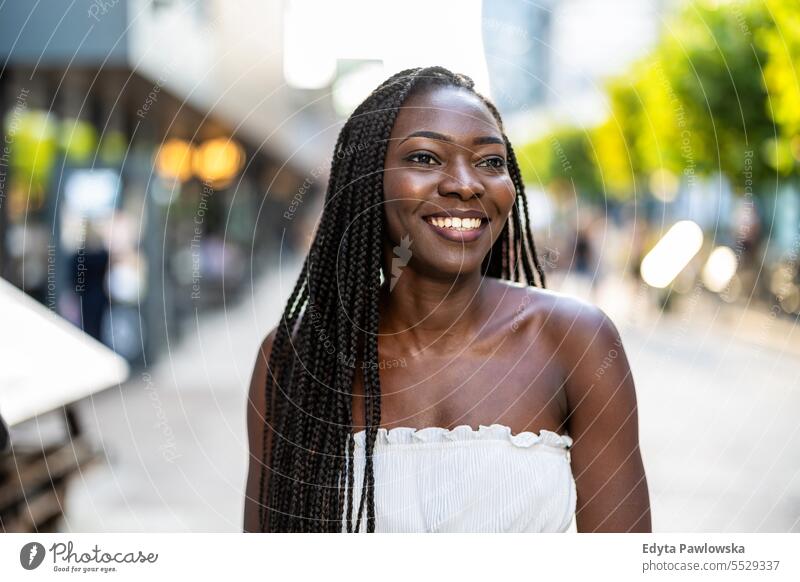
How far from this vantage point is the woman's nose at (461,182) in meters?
1.58

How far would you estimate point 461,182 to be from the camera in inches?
62.3

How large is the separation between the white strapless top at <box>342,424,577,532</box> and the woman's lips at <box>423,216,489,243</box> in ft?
1.01

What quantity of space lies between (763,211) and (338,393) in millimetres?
15026

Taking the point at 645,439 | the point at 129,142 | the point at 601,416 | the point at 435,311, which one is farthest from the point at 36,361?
the point at 129,142

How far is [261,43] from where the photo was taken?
5.61 meters

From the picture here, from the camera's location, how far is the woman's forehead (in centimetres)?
160

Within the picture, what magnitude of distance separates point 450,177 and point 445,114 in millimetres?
102

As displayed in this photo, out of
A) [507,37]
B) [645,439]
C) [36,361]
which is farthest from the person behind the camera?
[645,439]

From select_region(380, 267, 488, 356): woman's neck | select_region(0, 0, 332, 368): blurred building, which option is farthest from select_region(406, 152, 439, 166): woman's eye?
select_region(0, 0, 332, 368): blurred building

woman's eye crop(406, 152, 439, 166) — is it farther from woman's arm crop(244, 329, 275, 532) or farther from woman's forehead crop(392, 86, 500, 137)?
woman's arm crop(244, 329, 275, 532)

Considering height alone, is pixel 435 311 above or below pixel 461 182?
below

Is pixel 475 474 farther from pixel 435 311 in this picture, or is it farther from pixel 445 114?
pixel 445 114
